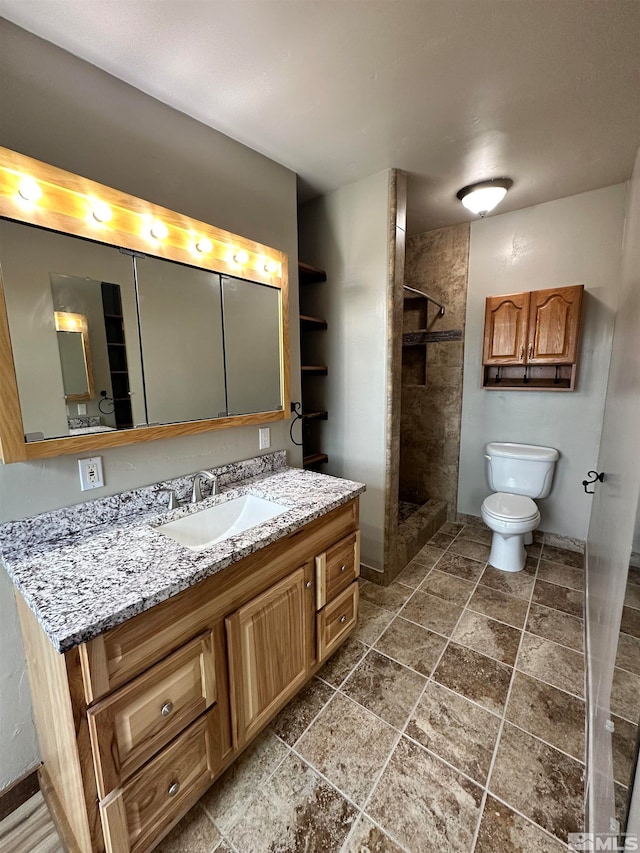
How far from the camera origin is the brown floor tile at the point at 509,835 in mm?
1056

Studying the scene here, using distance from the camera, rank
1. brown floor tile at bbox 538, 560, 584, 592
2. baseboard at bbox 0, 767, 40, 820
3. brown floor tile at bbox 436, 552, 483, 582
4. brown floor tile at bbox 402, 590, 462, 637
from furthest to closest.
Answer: brown floor tile at bbox 436, 552, 483, 582, brown floor tile at bbox 538, 560, 584, 592, brown floor tile at bbox 402, 590, 462, 637, baseboard at bbox 0, 767, 40, 820

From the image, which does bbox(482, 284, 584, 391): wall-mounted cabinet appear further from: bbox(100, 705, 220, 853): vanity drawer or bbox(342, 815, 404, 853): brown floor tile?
bbox(100, 705, 220, 853): vanity drawer

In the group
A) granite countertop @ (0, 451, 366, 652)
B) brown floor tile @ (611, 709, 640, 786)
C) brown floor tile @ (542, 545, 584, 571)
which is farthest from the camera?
brown floor tile @ (542, 545, 584, 571)

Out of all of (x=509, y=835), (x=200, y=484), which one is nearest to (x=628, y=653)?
(x=509, y=835)

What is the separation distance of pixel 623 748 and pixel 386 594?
153cm

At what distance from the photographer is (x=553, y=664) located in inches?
67.1

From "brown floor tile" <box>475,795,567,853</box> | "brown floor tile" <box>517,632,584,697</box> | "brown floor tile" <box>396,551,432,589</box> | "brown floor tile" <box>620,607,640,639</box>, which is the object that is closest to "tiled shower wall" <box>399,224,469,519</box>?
"brown floor tile" <box>396,551,432,589</box>

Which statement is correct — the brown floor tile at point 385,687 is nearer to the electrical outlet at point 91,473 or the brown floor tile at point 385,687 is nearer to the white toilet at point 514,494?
the white toilet at point 514,494

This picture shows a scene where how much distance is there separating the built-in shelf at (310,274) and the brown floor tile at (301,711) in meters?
2.27

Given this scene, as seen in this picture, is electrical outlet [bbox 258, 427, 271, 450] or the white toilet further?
the white toilet

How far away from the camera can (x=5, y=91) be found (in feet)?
3.44

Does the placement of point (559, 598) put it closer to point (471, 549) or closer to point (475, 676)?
point (471, 549)

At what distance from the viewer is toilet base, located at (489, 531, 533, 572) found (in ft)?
8.11

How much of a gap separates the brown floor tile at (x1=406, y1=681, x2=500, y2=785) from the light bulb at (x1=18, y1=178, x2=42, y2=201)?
2315mm
